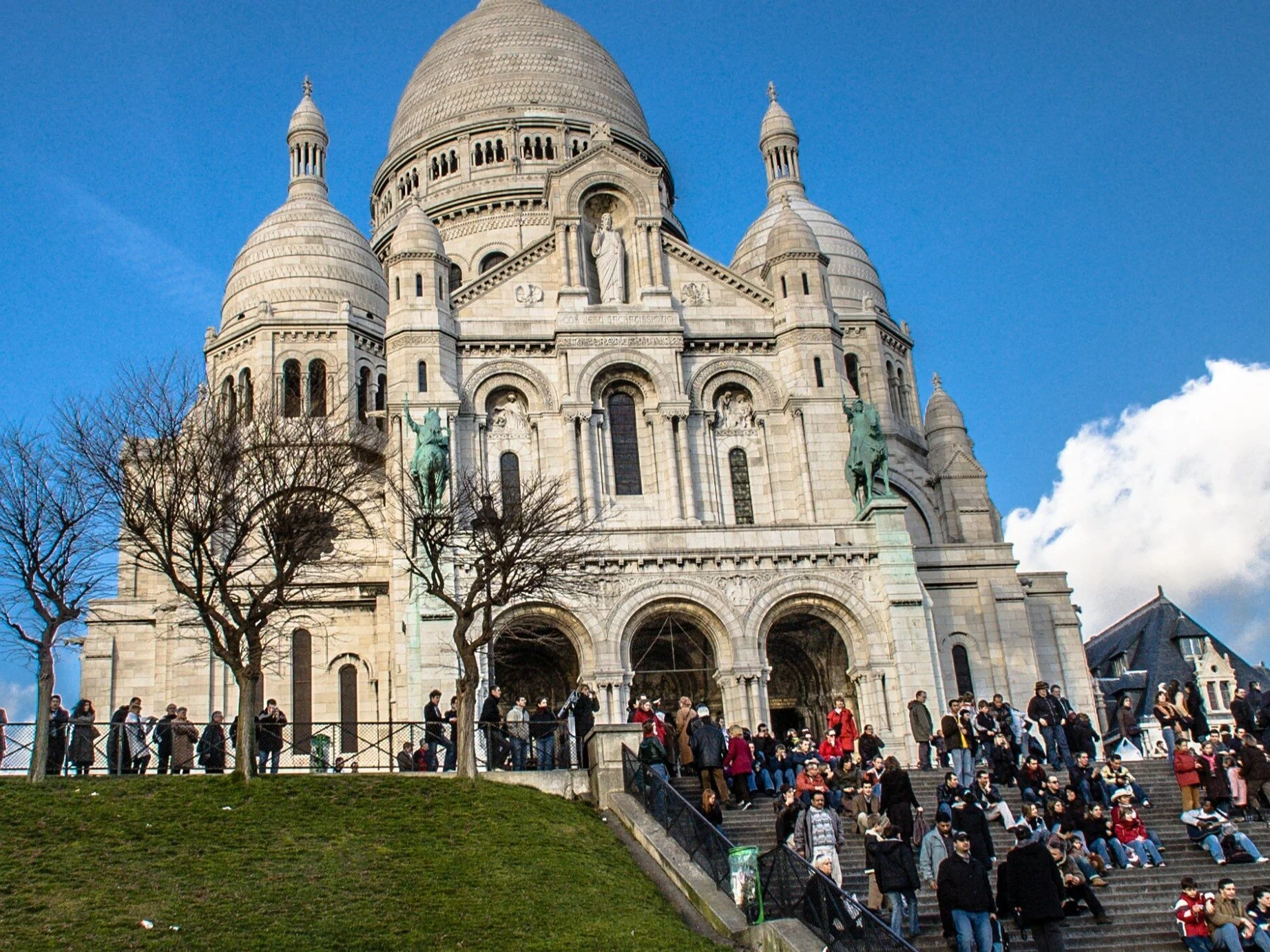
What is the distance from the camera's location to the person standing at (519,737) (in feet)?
96.0

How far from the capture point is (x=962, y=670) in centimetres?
4591

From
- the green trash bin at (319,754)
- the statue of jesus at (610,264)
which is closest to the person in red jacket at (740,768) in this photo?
the green trash bin at (319,754)

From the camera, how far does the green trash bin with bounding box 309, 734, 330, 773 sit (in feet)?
99.1

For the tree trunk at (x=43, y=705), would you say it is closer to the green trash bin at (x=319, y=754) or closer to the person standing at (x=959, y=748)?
the green trash bin at (x=319, y=754)

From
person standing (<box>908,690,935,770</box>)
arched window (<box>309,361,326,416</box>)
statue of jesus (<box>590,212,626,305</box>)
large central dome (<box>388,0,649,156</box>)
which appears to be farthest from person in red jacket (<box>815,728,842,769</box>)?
large central dome (<box>388,0,649,156</box>)

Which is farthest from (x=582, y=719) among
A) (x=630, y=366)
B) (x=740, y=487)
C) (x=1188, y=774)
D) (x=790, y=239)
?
(x=790, y=239)

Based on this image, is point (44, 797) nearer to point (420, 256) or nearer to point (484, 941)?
point (484, 941)

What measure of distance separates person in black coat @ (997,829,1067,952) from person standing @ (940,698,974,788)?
7.38m

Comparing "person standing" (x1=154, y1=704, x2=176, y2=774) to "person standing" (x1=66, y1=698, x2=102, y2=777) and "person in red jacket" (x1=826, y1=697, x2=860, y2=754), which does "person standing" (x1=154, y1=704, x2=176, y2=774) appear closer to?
"person standing" (x1=66, y1=698, x2=102, y2=777)

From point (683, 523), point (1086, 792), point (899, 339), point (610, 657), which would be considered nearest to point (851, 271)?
point (899, 339)

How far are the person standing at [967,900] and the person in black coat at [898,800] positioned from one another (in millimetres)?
2860

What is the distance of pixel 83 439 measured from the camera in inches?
1178

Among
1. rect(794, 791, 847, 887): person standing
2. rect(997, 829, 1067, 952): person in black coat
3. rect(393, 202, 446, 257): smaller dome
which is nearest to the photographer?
rect(997, 829, 1067, 952): person in black coat

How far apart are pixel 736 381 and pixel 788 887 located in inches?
Result: 1086
